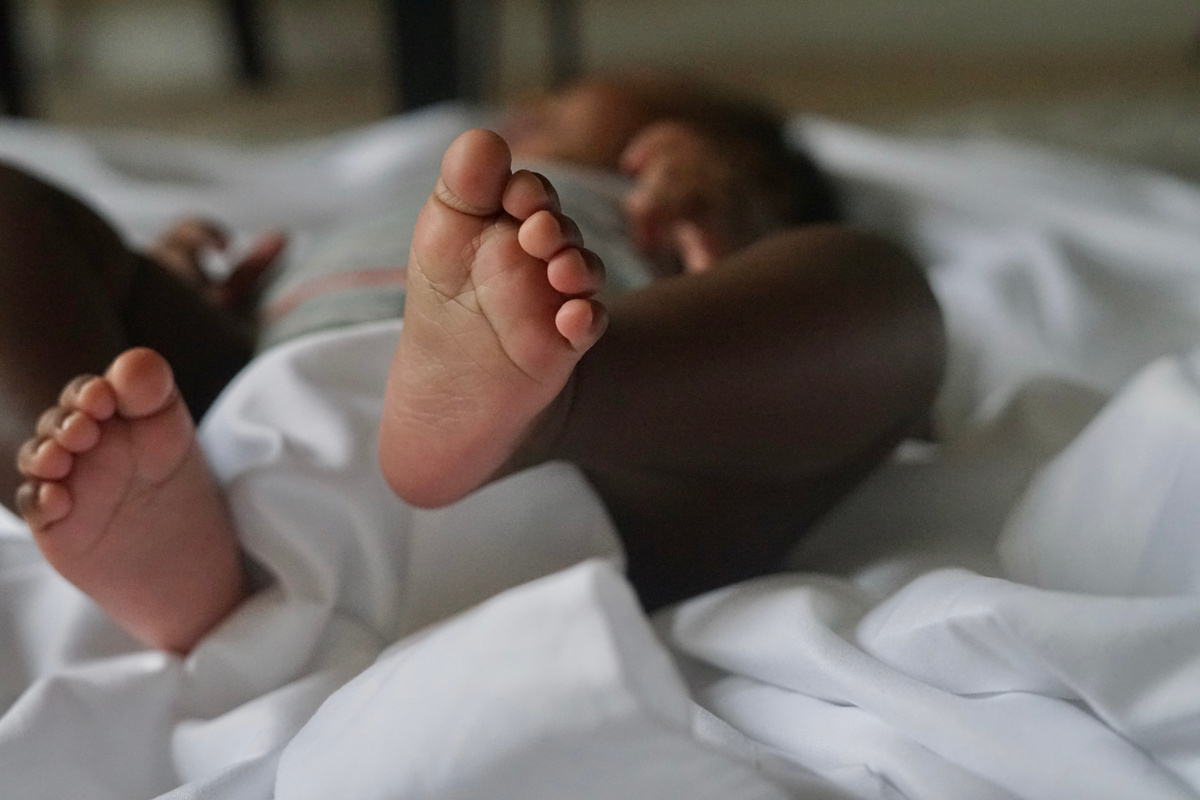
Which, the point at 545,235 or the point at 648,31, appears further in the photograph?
the point at 648,31

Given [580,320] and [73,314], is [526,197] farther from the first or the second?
[73,314]

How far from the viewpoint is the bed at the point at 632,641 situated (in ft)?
1.02

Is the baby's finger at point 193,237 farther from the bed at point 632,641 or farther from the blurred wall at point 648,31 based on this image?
the blurred wall at point 648,31

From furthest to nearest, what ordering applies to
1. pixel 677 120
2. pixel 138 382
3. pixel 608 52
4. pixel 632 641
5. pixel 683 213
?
pixel 608 52, pixel 677 120, pixel 683 213, pixel 138 382, pixel 632 641

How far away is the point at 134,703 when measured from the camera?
1.43ft

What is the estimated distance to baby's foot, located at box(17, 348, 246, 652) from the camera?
0.40m

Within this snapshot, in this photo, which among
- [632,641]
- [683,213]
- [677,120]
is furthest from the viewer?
[677,120]

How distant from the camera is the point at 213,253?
0.87 meters

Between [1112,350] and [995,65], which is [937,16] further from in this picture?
[1112,350]

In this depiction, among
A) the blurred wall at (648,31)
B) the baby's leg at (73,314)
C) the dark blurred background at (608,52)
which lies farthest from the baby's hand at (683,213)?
the blurred wall at (648,31)

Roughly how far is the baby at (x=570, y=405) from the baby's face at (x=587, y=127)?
0.40m

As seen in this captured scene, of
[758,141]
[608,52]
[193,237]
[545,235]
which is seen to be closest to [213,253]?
[193,237]

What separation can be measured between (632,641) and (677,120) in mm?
709

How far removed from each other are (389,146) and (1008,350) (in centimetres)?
66
